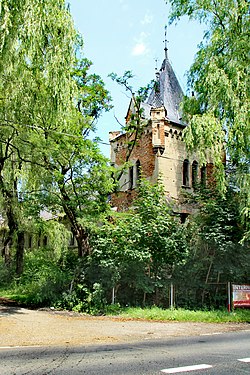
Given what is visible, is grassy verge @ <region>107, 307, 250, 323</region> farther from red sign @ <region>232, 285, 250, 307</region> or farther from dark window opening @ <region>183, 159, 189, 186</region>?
dark window opening @ <region>183, 159, 189, 186</region>

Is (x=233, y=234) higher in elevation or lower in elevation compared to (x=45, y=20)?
lower

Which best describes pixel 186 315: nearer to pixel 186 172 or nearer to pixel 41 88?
pixel 41 88

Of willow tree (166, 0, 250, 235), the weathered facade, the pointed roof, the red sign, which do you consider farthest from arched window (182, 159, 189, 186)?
the red sign

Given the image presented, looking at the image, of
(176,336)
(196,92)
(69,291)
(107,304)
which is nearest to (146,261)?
(107,304)

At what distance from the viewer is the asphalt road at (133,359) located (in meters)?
5.96

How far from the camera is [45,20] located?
11367 mm

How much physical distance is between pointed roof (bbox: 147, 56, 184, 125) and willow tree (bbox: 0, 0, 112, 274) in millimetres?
9481

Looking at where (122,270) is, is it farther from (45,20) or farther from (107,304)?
(45,20)

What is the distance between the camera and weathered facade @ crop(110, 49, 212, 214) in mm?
22828

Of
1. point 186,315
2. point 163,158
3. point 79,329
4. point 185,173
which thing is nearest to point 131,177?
point 163,158

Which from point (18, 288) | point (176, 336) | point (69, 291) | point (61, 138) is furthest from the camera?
point (18, 288)

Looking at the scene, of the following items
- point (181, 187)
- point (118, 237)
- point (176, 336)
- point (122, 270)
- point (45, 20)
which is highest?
point (45, 20)

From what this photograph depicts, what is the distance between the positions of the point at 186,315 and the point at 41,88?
8.96m

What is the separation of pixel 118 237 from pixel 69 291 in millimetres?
2927
